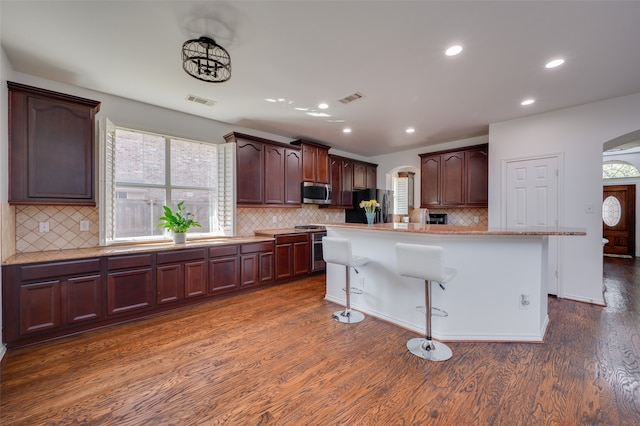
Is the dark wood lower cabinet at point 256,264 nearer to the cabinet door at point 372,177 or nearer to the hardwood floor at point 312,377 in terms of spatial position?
the hardwood floor at point 312,377

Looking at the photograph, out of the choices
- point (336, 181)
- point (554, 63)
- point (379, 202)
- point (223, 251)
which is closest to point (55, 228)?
point (223, 251)

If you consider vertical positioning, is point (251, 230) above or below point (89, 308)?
above

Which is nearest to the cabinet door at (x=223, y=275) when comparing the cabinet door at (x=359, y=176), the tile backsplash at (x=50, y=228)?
the tile backsplash at (x=50, y=228)

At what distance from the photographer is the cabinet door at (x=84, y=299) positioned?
2632mm

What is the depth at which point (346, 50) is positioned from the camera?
2.36 meters

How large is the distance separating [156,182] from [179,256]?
1.20 metres

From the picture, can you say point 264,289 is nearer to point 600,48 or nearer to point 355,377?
point 355,377

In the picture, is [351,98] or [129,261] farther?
[351,98]

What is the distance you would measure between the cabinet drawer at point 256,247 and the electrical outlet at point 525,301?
10.8 feet

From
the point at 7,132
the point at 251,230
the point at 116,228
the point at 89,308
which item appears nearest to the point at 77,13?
the point at 7,132

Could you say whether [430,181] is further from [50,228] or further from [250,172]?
[50,228]

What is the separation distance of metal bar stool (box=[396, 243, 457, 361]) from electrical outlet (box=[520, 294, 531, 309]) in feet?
2.59

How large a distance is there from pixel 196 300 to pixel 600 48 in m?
5.03

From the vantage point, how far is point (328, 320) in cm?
303
